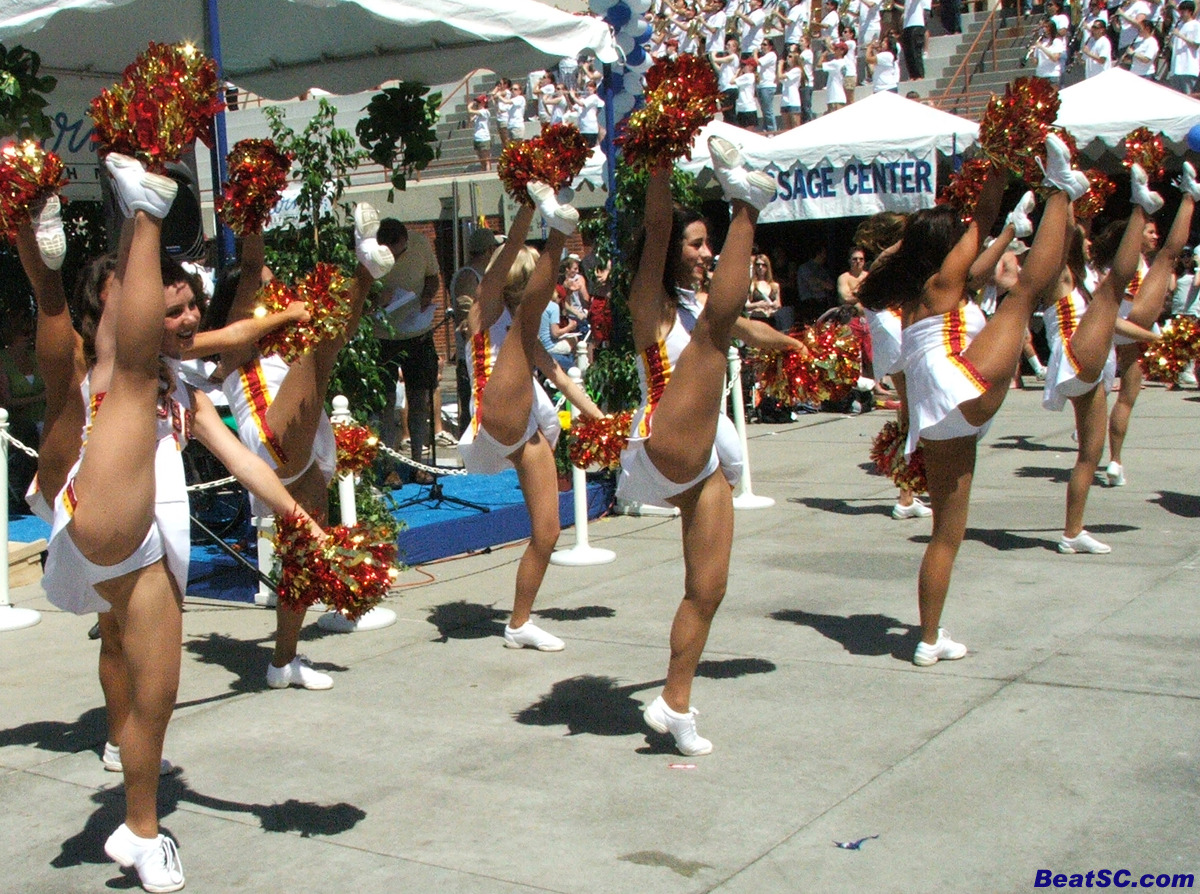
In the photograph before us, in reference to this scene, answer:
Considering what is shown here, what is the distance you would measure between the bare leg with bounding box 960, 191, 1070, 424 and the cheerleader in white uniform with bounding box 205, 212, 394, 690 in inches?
97.4

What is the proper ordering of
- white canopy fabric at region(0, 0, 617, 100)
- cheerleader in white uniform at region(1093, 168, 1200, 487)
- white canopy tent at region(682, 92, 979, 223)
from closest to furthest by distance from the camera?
cheerleader in white uniform at region(1093, 168, 1200, 487) → white canopy fabric at region(0, 0, 617, 100) → white canopy tent at region(682, 92, 979, 223)

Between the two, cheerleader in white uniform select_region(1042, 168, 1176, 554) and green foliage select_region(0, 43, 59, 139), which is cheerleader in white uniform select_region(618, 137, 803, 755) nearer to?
cheerleader in white uniform select_region(1042, 168, 1176, 554)

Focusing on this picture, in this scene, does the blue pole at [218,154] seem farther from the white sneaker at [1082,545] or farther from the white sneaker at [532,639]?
the white sneaker at [1082,545]

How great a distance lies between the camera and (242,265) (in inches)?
207

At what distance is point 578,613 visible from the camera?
6883 mm

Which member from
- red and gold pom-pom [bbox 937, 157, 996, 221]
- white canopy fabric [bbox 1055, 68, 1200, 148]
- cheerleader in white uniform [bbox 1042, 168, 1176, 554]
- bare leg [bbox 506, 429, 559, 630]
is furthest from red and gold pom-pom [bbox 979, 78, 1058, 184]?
white canopy fabric [bbox 1055, 68, 1200, 148]

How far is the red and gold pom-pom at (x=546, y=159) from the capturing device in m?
5.27

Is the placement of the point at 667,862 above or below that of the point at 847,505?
above

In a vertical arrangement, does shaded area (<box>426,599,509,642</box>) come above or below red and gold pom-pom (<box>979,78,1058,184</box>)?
below

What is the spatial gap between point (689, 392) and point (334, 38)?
5.49 metres

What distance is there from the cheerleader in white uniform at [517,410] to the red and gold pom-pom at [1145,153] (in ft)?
11.4

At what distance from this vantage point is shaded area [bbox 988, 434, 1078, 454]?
1168cm

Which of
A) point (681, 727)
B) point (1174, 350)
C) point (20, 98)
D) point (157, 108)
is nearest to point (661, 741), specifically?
point (681, 727)

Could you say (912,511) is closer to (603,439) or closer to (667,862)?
(603,439)
